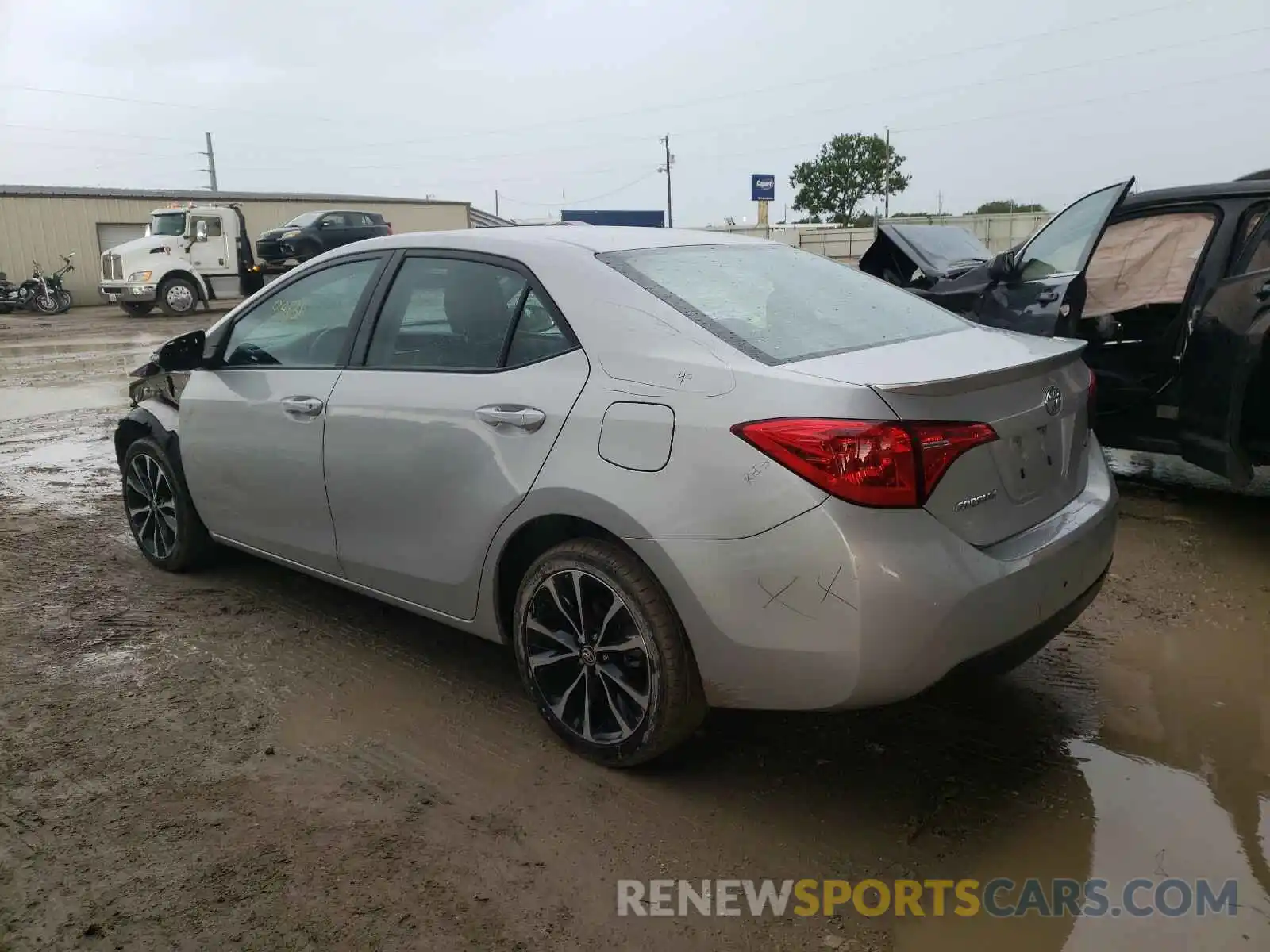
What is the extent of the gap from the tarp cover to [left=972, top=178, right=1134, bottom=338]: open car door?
0.95 ft

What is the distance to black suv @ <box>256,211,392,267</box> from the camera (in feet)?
74.8

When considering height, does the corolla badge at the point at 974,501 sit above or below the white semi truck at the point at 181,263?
below

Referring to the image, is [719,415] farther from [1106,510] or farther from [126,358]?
[126,358]

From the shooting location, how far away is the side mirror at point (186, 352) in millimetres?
4125

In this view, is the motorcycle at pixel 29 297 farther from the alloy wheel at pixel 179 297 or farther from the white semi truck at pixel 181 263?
the alloy wheel at pixel 179 297

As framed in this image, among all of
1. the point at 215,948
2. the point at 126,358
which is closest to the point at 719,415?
the point at 215,948

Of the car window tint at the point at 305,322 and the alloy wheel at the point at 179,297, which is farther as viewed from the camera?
the alloy wheel at the point at 179,297

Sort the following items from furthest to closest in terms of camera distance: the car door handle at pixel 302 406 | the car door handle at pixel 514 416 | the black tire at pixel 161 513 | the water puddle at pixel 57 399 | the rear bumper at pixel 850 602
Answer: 1. the water puddle at pixel 57 399
2. the black tire at pixel 161 513
3. the car door handle at pixel 302 406
4. the car door handle at pixel 514 416
5. the rear bumper at pixel 850 602

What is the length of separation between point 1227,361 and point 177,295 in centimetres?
2185

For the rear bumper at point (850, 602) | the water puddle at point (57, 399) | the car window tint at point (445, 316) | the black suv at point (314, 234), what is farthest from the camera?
the black suv at point (314, 234)

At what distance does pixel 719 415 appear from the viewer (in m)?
2.45

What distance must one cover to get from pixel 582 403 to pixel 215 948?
62.8 inches

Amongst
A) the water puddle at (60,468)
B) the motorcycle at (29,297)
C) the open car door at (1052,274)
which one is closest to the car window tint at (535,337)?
the open car door at (1052,274)

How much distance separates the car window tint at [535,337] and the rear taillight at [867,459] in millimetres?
861
